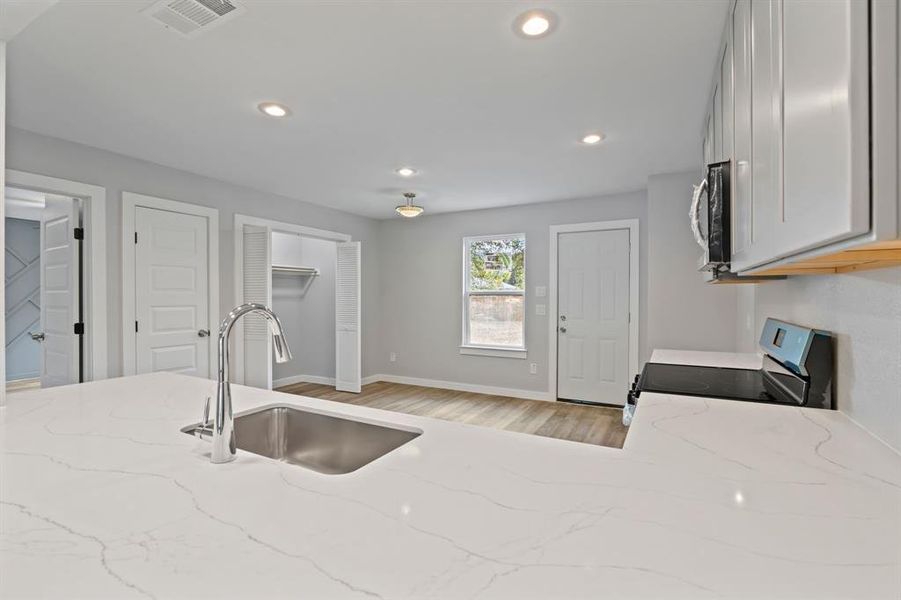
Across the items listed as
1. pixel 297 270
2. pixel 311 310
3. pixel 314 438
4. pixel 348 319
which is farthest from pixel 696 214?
pixel 311 310

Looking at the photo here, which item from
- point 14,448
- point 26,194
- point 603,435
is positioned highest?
point 26,194

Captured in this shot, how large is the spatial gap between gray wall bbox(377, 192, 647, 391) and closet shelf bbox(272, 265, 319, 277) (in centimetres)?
97

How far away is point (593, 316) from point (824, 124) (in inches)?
173

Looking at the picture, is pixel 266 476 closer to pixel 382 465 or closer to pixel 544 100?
pixel 382 465

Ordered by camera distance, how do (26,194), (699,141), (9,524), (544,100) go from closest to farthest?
1. (9,524)
2. (544,100)
3. (699,141)
4. (26,194)

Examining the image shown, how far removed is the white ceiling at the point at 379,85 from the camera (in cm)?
176

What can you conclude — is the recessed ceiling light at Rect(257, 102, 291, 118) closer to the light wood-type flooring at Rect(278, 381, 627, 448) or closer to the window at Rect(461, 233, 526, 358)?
the light wood-type flooring at Rect(278, 381, 627, 448)

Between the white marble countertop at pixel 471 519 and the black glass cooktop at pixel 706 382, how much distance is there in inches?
17.4

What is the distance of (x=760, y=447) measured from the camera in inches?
39.6

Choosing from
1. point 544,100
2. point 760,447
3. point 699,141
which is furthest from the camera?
point 699,141

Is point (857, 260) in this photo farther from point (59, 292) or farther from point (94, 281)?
point (59, 292)

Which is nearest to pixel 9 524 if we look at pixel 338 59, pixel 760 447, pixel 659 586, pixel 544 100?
pixel 659 586

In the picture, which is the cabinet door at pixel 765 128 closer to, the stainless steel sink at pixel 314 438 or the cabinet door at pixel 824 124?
the cabinet door at pixel 824 124

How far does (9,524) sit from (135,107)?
263cm
